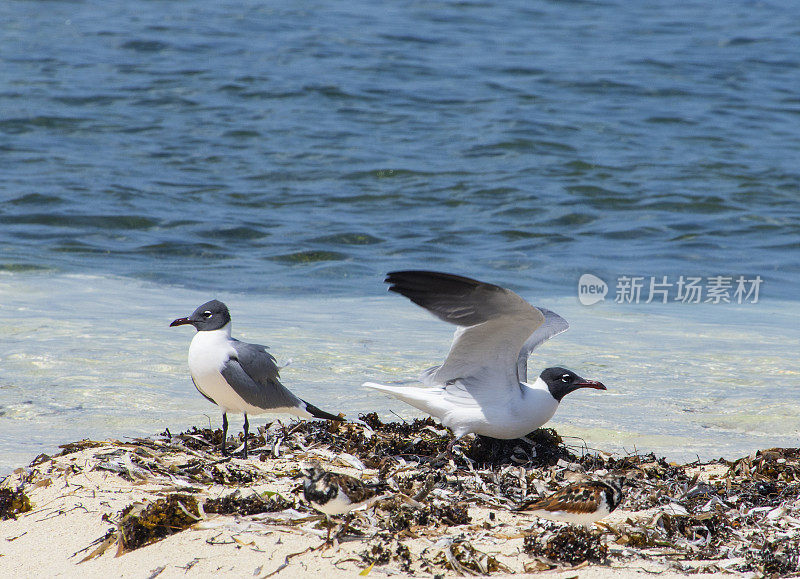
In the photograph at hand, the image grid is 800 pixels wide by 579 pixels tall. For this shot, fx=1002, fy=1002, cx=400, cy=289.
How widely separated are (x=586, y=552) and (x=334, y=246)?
10.0m

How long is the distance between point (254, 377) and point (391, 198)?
11265 mm

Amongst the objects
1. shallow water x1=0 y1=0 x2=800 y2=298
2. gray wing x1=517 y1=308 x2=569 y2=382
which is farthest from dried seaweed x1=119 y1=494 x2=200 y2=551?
shallow water x1=0 y1=0 x2=800 y2=298

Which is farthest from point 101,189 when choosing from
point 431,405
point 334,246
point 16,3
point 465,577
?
point 16,3

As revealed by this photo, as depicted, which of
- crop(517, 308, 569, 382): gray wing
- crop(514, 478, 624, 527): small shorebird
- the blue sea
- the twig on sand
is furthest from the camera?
the blue sea

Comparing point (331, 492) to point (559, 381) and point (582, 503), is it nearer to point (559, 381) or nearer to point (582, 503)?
point (582, 503)

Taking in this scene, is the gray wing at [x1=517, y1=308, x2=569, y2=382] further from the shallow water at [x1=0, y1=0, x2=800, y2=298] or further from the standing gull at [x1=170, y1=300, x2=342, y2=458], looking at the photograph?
the shallow water at [x1=0, y1=0, x2=800, y2=298]

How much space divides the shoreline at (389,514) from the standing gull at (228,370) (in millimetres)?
258

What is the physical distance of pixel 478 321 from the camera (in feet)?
16.6

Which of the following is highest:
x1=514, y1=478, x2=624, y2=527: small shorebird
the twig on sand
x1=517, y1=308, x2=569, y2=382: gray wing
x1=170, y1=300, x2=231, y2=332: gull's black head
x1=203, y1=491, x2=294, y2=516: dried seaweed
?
x1=170, y1=300, x2=231, y2=332: gull's black head

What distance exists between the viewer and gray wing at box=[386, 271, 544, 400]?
A: 4926mm

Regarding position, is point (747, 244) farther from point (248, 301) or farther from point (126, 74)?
point (126, 74)

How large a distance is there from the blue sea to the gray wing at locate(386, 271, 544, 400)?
99 cm

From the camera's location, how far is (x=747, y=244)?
570 inches

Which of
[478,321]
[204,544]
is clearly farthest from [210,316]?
[204,544]
